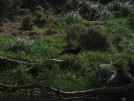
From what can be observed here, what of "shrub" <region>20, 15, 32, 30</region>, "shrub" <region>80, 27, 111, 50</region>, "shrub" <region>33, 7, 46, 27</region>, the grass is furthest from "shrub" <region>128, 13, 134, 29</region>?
"shrub" <region>20, 15, 32, 30</region>

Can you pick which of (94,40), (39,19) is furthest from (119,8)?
(94,40)

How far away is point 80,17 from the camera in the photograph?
20.4 metres

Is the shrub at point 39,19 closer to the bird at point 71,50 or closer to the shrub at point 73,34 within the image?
the shrub at point 73,34

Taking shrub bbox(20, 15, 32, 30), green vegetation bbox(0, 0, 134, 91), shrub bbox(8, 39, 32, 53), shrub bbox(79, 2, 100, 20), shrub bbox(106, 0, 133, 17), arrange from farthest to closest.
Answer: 1. shrub bbox(79, 2, 100, 20)
2. shrub bbox(106, 0, 133, 17)
3. shrub bbox(20, 15, 32, 30)
4. shrub bbox(8, 39, 32, 53)
5. green vegetation bbox(0, 0, 134, 91)

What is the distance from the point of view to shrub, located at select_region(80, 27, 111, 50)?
15.9 m

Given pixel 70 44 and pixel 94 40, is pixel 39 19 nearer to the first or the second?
pixel 70 44

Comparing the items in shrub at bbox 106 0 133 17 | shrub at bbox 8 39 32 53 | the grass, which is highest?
shrub at bbox 106 0 133 17

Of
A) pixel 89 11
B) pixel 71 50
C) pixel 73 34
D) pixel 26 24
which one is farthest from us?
pixel 89 11

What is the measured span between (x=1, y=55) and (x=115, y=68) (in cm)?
406

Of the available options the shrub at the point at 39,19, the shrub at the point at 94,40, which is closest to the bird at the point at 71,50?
the shrub at the point at 94,40

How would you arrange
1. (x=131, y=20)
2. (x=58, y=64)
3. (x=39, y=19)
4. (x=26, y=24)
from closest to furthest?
(x=58, y=64) → (x=131, y=20) → (x=26, y=24) → (x=39, y=19)

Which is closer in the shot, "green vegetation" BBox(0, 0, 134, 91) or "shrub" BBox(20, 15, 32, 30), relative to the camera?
"green vegetation" BBox(0, 0, 134, 91)

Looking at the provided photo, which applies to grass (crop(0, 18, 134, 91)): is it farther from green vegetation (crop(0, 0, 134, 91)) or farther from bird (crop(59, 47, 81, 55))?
bird (crop(59, 47, 81, 55))

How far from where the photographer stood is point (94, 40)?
53.1ft
